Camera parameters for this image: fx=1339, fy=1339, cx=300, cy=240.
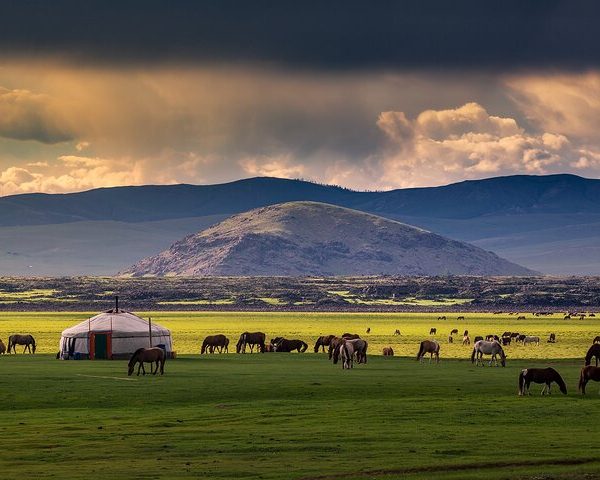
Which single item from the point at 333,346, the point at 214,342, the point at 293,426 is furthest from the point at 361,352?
the point at 293,426

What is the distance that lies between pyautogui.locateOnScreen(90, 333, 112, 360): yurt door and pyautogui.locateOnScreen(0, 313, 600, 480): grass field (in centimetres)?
635

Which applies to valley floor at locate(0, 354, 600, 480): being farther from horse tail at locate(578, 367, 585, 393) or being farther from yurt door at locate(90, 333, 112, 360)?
yurt door at locate(90, 333, 112, 360)

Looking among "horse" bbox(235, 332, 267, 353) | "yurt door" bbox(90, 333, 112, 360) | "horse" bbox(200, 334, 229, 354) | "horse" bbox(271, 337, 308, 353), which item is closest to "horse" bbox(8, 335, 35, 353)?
"horse" bbox(200, 334, 229, 354)

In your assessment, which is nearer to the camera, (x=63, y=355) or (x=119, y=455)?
(x=119, y=455)

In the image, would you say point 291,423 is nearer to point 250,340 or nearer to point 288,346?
point 288,346

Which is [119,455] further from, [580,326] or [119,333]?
[580,326]

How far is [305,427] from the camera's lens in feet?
133

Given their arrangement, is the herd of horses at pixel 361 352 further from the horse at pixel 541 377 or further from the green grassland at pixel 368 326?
the green grassland at pixel 368 326

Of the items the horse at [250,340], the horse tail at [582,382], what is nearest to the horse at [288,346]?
the horse at [250,340]

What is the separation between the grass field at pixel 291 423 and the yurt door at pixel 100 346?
20.8 ft

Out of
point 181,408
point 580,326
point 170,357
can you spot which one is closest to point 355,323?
point 580,326

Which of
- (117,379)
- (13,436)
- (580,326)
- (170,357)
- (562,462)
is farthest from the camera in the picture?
(580,326)

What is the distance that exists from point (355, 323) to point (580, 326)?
26.6m

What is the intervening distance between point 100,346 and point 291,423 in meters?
39.2
